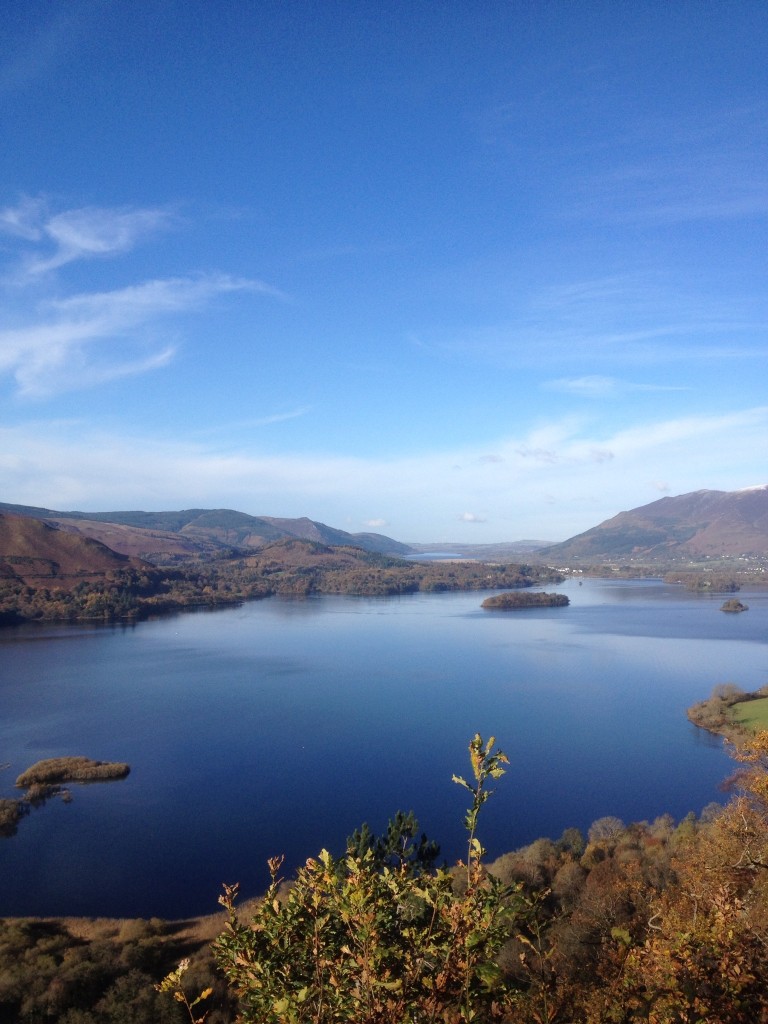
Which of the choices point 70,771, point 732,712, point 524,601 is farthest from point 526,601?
point 70,771

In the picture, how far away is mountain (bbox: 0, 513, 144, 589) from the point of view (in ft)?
158

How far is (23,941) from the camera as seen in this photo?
8.23 metres

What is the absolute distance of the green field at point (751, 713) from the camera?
737 inches

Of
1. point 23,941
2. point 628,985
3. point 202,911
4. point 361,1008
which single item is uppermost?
point 361,1008

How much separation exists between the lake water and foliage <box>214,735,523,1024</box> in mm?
10624

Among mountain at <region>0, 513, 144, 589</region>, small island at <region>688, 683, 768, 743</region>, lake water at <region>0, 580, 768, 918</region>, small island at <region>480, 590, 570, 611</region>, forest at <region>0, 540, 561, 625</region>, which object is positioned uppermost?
mountain at <region>0, 513, 144, 589</region>

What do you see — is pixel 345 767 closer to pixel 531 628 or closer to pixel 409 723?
pixel 409 723

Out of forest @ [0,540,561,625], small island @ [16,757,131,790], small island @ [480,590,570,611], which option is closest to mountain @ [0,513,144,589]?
forest @ [0,540,561,625]

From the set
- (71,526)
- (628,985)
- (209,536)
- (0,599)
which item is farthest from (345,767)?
(209,536)

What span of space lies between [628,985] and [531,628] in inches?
1664

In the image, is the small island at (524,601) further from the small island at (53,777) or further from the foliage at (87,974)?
the foliage at (87,974)

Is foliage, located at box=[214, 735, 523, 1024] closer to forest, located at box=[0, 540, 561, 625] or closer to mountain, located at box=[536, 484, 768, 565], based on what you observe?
forest, located at box=[0, 540, 561, 625]

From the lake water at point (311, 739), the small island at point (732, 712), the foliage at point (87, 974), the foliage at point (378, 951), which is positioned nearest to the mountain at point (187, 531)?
the lake water at point (311, 739)

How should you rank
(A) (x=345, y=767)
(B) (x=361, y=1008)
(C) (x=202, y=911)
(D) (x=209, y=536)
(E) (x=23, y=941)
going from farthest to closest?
1. (D) (x=209, y=536)
2. (A) (x=345, y=767)
3. (C) (x=202, y=911)
4. (E) (x=23, y=941)
5. (B) (x=361, y=1008)
